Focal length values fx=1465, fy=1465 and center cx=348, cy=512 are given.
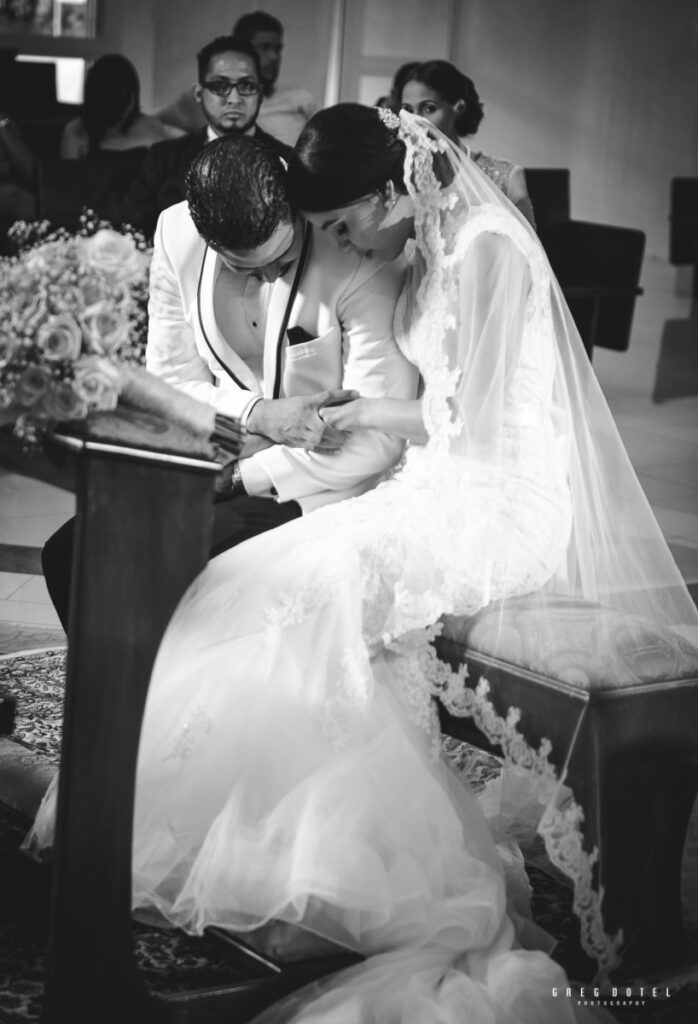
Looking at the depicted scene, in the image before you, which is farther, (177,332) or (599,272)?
(599,272)

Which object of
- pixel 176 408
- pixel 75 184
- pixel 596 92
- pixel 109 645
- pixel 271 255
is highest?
pixel 596 92

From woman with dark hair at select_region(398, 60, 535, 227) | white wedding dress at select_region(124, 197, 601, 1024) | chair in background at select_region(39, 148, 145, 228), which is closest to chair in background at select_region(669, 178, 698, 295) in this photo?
chair in background at select_region(39, 148, 145, 228)

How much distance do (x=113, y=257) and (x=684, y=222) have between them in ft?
41.3

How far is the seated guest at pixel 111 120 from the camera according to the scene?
737 centimetres

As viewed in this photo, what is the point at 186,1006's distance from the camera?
2156 millimetres

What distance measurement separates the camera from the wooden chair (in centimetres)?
811

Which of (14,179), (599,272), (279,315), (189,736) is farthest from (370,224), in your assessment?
(599,272)

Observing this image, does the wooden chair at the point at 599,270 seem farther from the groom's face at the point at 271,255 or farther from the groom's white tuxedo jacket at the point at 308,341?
the groom's face at the point at 271,255

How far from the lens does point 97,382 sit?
1948mm

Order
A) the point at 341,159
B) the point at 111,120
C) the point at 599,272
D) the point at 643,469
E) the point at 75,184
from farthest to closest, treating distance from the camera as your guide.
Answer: the point at 599,272
the point at 111,120
the point at 643,469
the point at 75,184
the point at 341,159

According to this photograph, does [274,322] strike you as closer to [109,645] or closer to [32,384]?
[32,384]

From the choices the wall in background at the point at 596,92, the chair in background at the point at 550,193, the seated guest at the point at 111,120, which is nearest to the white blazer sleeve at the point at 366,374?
the seated guest at the point at 111,120

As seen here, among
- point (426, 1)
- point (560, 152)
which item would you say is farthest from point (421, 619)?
point (560, 152)

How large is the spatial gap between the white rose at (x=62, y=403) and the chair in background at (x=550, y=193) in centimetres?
812
